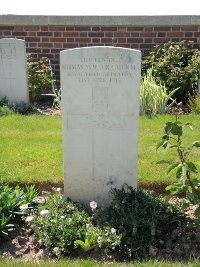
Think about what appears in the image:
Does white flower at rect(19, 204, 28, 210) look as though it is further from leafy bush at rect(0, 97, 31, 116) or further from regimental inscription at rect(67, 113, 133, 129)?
leafy bush at rect(0, 97, 31, 116)

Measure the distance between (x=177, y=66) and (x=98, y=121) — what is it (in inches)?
172

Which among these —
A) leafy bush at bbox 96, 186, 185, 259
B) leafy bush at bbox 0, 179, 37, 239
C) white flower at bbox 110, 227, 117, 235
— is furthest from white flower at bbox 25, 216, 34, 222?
white flower at bbox 110, 227, 117, 235

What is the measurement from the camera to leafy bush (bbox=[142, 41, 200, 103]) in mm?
7469

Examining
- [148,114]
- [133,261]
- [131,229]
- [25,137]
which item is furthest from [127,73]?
[148,114]

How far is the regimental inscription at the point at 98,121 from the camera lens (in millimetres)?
3773

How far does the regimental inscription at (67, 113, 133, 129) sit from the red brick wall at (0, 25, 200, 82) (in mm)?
4682

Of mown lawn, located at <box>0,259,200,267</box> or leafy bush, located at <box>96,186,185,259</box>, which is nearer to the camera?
mown lawn, located at <box>0,259,200,267</box>

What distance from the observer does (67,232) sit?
3375mm

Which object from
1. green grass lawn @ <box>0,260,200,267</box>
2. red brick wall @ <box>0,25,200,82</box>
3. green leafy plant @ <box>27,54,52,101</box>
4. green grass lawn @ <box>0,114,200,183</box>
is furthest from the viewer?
red brick wall @ <box>0,25,200,82</box>

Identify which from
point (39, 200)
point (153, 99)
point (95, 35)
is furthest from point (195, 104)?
point (39, 200)

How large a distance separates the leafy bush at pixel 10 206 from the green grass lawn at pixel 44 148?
1.90 ft

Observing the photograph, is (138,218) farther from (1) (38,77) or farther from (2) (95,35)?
(2) (95,35)

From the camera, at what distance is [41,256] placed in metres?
3.33

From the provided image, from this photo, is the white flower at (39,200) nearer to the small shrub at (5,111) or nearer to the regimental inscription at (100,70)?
the regimental inscription at (100,70)
